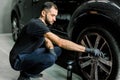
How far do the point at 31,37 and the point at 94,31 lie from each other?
2.41 feet

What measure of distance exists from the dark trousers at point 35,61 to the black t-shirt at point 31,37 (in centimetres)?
6

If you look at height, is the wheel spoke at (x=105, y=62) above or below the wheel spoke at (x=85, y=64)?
above

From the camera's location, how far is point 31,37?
3283 millimetres

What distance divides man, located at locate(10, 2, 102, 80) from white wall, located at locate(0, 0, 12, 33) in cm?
387

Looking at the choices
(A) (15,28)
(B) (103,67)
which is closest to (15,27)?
(A) (15,28)

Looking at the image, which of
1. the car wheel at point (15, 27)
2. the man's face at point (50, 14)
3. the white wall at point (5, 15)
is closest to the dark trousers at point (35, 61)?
the man's face at point (50, 14)

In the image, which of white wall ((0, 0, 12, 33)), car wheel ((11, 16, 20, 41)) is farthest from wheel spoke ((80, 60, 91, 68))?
white wall ((0, 0, 12, 33))

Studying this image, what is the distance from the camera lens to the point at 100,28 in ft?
11.1

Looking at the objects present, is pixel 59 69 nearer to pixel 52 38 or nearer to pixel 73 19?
pixel 73 19

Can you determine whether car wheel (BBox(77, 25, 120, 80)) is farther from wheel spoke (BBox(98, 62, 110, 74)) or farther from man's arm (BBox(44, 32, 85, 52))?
man's arm (BBox(44, 32, 85, 52))

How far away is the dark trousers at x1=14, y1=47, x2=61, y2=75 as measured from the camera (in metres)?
3.27

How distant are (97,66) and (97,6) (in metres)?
0.68

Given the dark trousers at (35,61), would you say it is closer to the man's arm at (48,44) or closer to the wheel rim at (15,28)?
the man's arm at (48,44)

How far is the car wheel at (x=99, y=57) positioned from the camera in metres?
3.29
